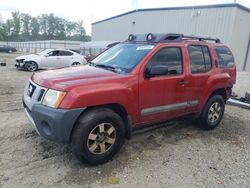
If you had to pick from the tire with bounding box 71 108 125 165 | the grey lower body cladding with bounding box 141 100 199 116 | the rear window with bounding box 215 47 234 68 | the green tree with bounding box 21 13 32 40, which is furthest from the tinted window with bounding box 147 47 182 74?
the green tree with bounding box 21 13 32 40

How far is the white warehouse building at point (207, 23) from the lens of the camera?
1752 cm

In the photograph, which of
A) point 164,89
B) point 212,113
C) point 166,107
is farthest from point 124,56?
point 212,113

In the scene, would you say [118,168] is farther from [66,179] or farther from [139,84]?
[139,84]

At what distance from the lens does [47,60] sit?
15078 mm

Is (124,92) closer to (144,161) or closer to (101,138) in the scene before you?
(101,138)

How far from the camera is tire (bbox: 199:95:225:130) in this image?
525 centimetres

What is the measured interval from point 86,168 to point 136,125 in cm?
108

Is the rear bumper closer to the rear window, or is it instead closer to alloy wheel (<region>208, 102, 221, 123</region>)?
alloy wheel (<region>208, 102, 221, 123</region>)

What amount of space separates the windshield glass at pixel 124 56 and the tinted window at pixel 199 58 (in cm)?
100

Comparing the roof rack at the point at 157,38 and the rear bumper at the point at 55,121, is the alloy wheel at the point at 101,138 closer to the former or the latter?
the rear bumper at the point at 55,121

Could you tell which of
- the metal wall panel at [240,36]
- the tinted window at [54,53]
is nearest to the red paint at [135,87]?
the tinted window at [54,53]

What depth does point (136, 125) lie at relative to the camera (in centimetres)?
411

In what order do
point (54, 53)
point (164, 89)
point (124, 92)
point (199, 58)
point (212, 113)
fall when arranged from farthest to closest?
point (54, 53)
point (212, 113)
point (199, 58)
point (164, 89)
point (124, 92)

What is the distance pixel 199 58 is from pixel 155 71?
1.51 metres
